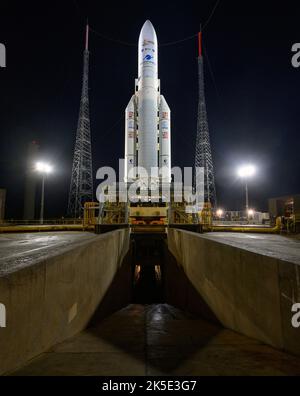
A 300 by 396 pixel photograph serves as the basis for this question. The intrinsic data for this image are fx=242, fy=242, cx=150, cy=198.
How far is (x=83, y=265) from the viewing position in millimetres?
4570

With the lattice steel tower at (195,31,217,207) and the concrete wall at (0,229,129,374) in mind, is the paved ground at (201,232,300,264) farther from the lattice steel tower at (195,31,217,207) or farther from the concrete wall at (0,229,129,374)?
the lattice steel tower at (195,31,217,207)

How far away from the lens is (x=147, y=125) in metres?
22.7


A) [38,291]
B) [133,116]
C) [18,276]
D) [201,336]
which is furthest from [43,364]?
[133,116]

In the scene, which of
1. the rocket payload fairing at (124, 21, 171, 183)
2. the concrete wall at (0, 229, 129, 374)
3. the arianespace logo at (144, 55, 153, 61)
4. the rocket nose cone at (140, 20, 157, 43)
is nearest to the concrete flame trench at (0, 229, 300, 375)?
the concrete wall at (0, 229, 129, 374)

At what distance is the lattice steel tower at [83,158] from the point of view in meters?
41.5

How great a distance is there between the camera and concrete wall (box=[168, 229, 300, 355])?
3.19m

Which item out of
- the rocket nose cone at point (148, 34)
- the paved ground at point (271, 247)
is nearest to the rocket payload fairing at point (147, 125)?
the rocket nose cone at point (148, 34)

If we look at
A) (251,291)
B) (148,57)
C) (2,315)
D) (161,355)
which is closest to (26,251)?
(2,315)

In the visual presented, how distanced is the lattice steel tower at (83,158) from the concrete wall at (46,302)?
36.6 meters

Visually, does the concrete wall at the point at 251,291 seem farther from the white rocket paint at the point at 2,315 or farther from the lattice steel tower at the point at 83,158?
the lattice steel tower at the point at 83,158

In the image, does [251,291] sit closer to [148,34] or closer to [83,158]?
[148,34]

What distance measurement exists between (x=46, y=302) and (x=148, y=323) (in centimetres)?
251

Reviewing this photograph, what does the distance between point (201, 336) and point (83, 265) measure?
244 centimetres

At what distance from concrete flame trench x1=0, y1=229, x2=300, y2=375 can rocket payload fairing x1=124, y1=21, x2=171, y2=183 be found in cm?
1673
